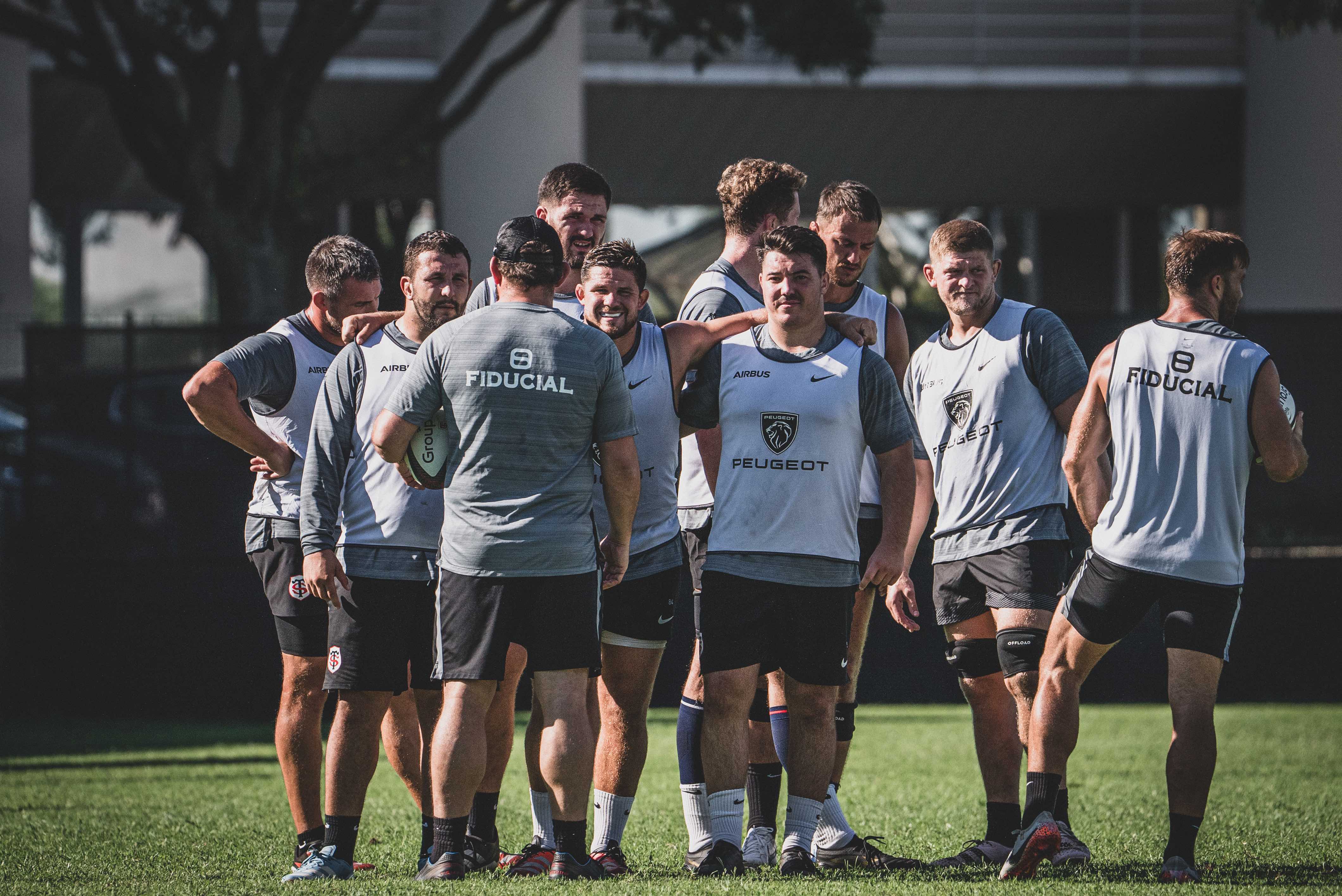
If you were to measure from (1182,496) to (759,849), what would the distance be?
1.86m

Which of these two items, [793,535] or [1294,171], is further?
[1294,171]

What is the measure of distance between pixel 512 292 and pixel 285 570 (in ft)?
4.75

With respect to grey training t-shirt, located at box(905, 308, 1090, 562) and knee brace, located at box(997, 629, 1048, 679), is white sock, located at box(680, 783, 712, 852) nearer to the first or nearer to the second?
knee brace, located at box(997, 629, 1048, 679)

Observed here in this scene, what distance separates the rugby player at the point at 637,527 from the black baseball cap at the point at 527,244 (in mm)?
317

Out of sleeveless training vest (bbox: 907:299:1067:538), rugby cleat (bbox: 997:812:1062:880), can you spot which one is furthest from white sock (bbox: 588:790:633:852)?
sleeveless training vest (bbox: 907:299:1067:538)

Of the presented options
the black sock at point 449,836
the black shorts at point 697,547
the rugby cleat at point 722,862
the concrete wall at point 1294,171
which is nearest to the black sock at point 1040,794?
the rugby cleat at point 722,862

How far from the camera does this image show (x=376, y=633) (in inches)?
193

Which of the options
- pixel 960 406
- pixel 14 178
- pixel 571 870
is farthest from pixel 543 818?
pixel 14 178

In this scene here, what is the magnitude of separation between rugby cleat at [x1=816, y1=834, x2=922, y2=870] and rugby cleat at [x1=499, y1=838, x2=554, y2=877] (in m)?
0.98

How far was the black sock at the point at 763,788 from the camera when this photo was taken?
17.5 feet

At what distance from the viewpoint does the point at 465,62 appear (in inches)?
512

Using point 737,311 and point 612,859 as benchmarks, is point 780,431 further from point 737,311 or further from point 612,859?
point 612,859

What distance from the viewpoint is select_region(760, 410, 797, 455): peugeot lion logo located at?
493 cm

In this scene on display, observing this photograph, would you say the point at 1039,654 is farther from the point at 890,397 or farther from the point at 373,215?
the point at 373,215
